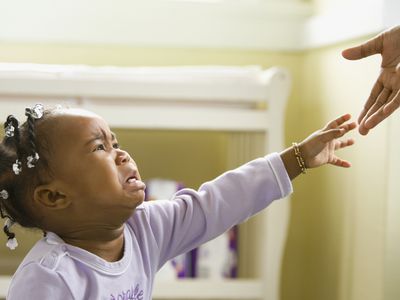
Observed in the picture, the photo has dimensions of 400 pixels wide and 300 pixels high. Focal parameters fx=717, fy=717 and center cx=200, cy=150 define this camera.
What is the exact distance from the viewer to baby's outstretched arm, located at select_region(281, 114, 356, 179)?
1188 millimetres

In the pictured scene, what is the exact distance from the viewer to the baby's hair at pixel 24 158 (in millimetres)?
1086

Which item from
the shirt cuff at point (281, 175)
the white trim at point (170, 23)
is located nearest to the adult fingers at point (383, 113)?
the shirt cuff at point (281, 175)

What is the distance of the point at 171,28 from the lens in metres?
→ 2.07

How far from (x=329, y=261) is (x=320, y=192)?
0.20 m

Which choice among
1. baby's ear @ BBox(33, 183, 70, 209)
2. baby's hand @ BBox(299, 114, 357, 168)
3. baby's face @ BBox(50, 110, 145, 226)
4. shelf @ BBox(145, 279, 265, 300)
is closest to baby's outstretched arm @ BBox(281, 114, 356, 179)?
baby's hand @ BBox(299, 114, 357, 168)

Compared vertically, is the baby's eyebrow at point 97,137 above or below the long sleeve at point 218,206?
above

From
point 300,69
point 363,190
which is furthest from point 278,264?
point 300,69

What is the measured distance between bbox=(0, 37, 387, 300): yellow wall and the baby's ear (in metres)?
0.70

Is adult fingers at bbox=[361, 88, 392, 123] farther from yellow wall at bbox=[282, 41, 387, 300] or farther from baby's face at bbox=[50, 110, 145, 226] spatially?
baby's face at bbox=[50, 110, 145, 226]

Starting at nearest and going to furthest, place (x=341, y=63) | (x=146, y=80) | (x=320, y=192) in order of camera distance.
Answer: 1. (x=146, y=80)
2. (x=341, y=63)
3. (x=320, y=192)

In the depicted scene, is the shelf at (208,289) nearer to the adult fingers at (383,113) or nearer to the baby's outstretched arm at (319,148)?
the baby's outstretched arm at (319,148)

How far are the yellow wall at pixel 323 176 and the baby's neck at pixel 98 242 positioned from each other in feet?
2.04

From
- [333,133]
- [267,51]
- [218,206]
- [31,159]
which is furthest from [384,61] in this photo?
[267,51]

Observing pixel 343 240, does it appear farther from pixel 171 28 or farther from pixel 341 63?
pixel 171 28
